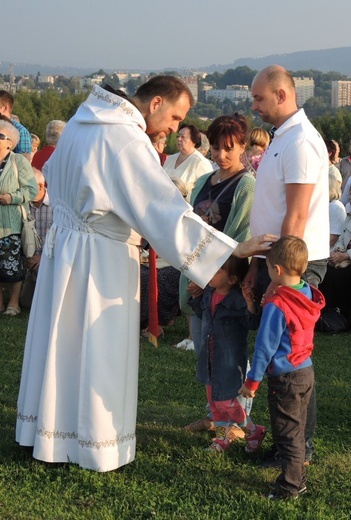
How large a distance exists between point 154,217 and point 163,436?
164cm

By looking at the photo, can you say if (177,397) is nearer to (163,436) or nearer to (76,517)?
(163,436)

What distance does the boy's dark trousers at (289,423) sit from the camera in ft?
14.6

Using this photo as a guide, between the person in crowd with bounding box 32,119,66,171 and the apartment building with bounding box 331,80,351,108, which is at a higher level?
the person in crowd with bounding box 32,119,66,171

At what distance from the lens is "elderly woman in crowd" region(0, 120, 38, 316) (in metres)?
9.51

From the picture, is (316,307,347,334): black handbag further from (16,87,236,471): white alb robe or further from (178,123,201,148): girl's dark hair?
→ (16,87,236,471): white alb robe

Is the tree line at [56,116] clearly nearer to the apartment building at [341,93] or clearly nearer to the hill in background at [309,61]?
the apartment building at [341,93]

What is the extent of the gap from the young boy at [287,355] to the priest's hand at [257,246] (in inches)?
2.7

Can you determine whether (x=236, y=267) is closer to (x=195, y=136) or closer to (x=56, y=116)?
(x=195, y=136)

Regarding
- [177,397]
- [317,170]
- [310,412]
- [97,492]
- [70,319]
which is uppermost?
[317,170]

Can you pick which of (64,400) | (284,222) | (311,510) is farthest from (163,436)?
(284,222)

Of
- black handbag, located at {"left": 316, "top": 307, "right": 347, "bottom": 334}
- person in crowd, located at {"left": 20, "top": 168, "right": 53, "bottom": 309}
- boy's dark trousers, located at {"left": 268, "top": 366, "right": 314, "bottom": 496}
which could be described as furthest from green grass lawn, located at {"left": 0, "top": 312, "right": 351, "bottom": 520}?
person in crowd, located at {"left": 20, "top": 168, "right": 53, "bottom": 309}

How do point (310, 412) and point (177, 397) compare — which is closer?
point (310, 412)

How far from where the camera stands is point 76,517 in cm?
436

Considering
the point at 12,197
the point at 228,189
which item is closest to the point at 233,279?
the point at 228,189
